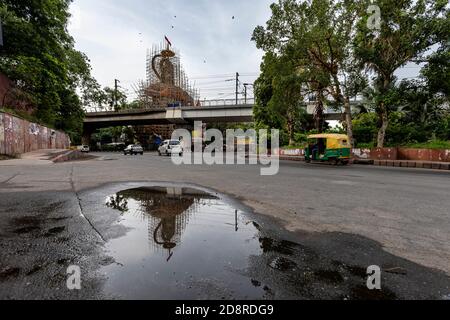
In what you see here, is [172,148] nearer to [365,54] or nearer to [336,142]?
[336,142]

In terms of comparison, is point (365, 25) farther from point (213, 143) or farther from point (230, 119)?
point (213, 143)

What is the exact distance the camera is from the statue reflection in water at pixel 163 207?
365 centimetres

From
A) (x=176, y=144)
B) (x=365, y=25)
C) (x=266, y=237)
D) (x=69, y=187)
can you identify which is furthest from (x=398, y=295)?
(x=176, y=144)

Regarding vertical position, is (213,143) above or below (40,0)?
below

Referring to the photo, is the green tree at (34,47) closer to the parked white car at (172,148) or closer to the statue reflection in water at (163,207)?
the parked white car at (172,148)

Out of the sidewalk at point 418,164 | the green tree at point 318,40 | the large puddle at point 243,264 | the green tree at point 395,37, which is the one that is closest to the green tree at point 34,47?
the green tree at point 318,40

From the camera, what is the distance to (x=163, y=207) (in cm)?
536

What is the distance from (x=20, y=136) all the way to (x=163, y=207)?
17.7m

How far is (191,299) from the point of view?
2186mm

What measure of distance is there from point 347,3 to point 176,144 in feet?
62.1

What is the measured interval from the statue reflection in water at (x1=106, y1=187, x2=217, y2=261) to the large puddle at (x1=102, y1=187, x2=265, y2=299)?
12mm

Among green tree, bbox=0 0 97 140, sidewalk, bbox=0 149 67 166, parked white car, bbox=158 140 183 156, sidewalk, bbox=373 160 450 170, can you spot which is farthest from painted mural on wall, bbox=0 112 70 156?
sidewalk, bbox=373 160 450 170

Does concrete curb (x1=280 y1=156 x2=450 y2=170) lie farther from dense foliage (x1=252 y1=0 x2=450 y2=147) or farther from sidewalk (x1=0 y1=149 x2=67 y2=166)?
sidewalk (x1=0 y1=149 x2=67 y2=166)

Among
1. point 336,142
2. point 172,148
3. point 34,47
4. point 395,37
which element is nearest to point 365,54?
point 395,37
